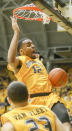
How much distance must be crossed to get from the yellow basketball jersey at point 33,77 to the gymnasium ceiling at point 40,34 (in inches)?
401

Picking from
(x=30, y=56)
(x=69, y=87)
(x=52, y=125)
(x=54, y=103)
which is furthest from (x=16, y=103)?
(x=69, y=87)

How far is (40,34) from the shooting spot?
1738 centimetres

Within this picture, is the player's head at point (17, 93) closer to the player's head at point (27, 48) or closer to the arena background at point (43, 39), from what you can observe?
the player's head at point (27, 48)

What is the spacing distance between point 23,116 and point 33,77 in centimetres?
217

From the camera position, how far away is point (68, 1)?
8148 millimetres

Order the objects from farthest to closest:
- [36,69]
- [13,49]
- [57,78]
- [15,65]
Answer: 1. [57,78]
2. [36,69]
3. [15,65]
4. [13,49]

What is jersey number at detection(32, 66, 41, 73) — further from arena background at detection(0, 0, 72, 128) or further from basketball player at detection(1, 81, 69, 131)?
arena background at detection(0, 0, 72, 128)

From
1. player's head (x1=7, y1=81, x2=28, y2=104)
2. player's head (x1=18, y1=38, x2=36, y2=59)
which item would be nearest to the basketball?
player's head (x1=18, y1=38, x2=36, y2=59)

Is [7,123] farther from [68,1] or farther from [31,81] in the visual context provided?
[68,1]

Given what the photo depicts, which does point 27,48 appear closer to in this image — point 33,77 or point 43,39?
point 33,77

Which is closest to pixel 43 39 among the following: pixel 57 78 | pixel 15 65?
pixel 57 78

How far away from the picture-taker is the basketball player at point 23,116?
3.59 meters

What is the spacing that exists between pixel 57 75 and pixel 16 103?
8.92 ft

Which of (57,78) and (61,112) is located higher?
(57,78)
